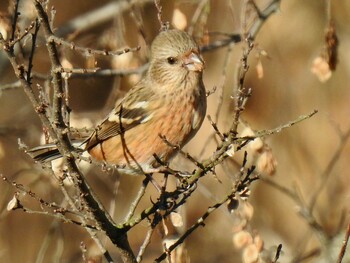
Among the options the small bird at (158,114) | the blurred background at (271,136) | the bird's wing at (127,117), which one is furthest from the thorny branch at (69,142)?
the blurred background at (271,136)

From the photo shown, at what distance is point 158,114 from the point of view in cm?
559

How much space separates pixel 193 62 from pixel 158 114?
47cm

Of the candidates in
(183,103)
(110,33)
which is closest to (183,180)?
(183,103)

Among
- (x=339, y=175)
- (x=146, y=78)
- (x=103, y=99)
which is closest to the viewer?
(x=146, y=78)

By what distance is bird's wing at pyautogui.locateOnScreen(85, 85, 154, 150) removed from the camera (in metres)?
5.66

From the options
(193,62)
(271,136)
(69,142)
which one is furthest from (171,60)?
(271,136)

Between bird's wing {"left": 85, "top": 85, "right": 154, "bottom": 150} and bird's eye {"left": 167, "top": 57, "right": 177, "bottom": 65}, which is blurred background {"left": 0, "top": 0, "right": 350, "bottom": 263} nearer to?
bird's wing {"left": 85, "top": 85, "right": 154, "bottom": 150}

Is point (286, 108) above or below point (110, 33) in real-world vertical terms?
below

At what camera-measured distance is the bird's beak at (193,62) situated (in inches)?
207

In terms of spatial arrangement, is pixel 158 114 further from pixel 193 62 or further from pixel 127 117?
pixel 193 62

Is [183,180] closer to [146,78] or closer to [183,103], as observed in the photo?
[183,103]

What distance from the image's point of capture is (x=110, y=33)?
6961 mm

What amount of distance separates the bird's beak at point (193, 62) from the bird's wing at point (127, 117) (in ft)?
1.44

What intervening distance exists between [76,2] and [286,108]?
3276 mm
